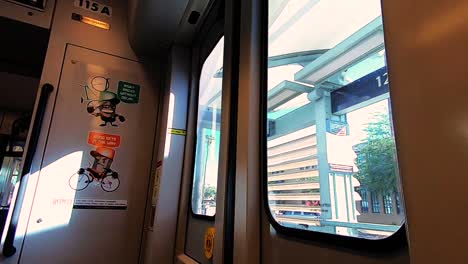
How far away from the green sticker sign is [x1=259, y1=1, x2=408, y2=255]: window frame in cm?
123

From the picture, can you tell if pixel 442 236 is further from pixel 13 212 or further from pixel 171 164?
pixel 13 212

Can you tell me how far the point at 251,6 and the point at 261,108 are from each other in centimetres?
46

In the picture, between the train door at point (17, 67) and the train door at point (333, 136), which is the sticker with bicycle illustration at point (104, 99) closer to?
the train door at point (17, 67)

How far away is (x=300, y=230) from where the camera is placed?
826 millimetres

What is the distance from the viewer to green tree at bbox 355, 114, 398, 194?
62 centimetres

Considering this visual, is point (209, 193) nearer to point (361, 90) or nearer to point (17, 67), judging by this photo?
point (361, 90)

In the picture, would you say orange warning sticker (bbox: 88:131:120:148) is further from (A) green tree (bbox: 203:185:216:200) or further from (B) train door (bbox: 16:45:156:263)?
(A) green tree (bbox: 203:185:216:200)

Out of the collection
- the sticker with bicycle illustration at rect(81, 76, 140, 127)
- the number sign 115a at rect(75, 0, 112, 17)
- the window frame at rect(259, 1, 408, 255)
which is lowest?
the window frame at rect(259, 1, 408, 255)

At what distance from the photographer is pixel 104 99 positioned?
1.92m

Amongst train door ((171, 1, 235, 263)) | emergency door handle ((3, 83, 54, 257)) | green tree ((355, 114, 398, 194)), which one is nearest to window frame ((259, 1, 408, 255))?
green tree ((355, 114, 398, 194))

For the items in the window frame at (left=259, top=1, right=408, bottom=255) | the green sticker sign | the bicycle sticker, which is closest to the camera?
the window frame at (left=259, top=1, right=408, bottom=255)

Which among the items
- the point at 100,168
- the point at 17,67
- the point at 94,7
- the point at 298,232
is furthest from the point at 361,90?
the point at 17,67

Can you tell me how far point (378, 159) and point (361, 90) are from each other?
188 millimetres

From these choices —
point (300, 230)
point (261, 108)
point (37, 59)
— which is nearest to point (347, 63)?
point (261, 108)
